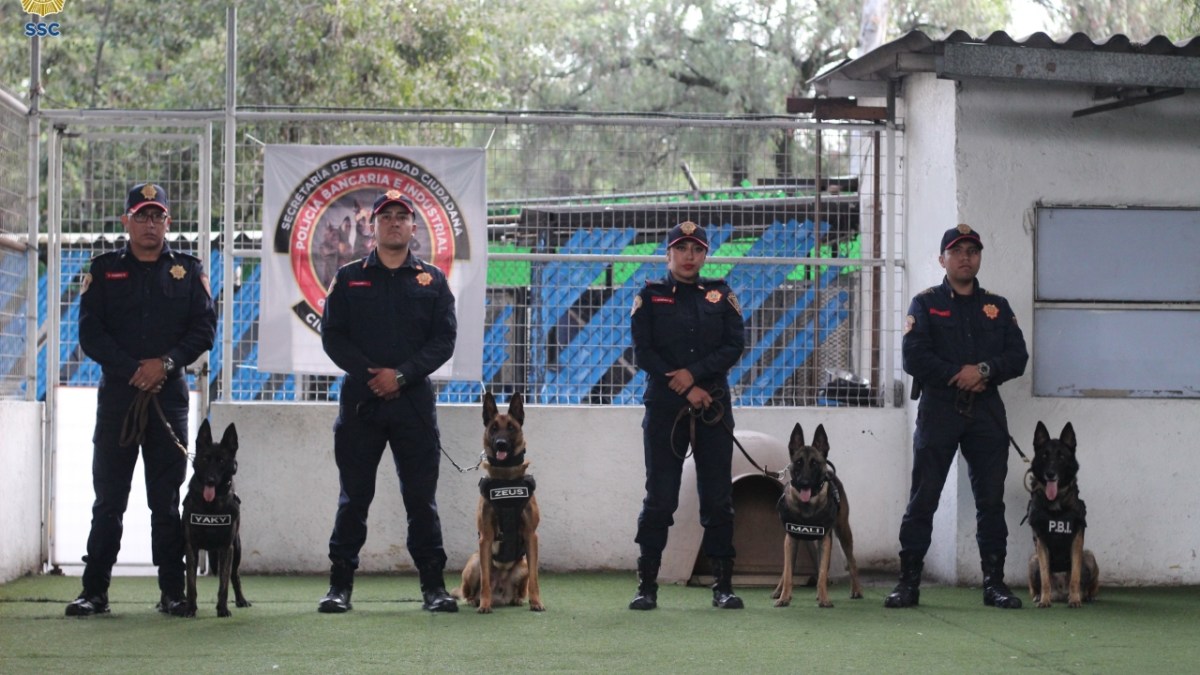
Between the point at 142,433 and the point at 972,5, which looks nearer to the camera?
the point at 142,433

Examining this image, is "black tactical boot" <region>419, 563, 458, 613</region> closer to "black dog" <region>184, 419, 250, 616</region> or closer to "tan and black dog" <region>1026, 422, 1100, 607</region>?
"black dog" <region>184, 419, 250, 616</region>

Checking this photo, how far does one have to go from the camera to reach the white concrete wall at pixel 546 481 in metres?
9.14

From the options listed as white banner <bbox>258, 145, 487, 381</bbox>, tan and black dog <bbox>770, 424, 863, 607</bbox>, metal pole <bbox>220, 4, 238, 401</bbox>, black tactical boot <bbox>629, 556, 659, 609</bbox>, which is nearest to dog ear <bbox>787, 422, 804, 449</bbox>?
tan and black dog <bbox>770, 424, 863, 607</bbox>

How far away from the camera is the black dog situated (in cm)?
714

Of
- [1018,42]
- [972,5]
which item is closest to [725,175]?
[1018,42]

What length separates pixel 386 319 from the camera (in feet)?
24.5

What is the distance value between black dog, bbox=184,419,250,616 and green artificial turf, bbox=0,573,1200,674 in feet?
0.78

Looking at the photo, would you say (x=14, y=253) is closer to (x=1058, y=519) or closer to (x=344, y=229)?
(x=344, y=229)

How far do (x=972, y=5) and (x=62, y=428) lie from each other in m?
20.5

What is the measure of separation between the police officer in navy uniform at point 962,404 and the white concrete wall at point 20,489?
5.29 meters

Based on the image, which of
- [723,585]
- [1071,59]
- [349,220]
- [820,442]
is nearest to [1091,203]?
[1071,59]

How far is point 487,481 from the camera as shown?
7.57 meters

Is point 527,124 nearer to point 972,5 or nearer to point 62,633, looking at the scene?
point 62,633

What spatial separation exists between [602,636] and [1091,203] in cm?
442
